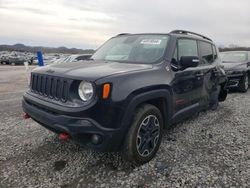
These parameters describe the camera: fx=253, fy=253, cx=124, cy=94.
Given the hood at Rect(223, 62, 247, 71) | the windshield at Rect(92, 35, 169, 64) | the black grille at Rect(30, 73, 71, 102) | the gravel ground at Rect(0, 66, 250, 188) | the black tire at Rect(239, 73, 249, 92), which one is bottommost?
the gravel ground at Rect(0, 66, 250, 188)

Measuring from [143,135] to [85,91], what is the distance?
102 centimetres

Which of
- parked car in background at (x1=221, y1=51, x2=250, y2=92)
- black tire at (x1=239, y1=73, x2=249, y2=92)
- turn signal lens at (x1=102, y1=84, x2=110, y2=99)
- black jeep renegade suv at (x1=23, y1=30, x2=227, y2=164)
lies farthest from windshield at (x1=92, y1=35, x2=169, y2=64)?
black tire at (x1=239, y1=73, x2=249, y2=92)

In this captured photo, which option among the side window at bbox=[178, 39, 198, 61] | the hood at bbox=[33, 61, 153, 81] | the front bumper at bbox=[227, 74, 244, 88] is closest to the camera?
the hood at bbox=[33, 61, 153, 81]

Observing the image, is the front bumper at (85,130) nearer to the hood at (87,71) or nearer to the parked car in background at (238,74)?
the hood at (87,71)

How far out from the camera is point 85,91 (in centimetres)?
301

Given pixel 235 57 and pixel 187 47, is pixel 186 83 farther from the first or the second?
pixel 235 57

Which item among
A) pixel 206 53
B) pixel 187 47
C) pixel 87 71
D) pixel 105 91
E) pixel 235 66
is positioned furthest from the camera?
pixel 235 66

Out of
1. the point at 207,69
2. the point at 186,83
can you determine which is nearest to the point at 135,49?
the point at 186,83

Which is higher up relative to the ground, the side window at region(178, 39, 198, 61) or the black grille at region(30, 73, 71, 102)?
the side window at region(178, 39, 198, 61)

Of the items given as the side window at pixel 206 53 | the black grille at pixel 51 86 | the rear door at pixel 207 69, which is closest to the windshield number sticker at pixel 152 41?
the rear door at pixel 207 69

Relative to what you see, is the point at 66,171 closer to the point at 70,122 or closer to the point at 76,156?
the point at 76,156

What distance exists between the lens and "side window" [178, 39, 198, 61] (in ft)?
14.0

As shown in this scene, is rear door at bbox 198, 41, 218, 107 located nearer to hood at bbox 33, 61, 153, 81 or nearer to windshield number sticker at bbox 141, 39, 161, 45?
windshield number sticker at bbox 141, 39, 161, 45

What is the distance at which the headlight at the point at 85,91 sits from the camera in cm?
295
